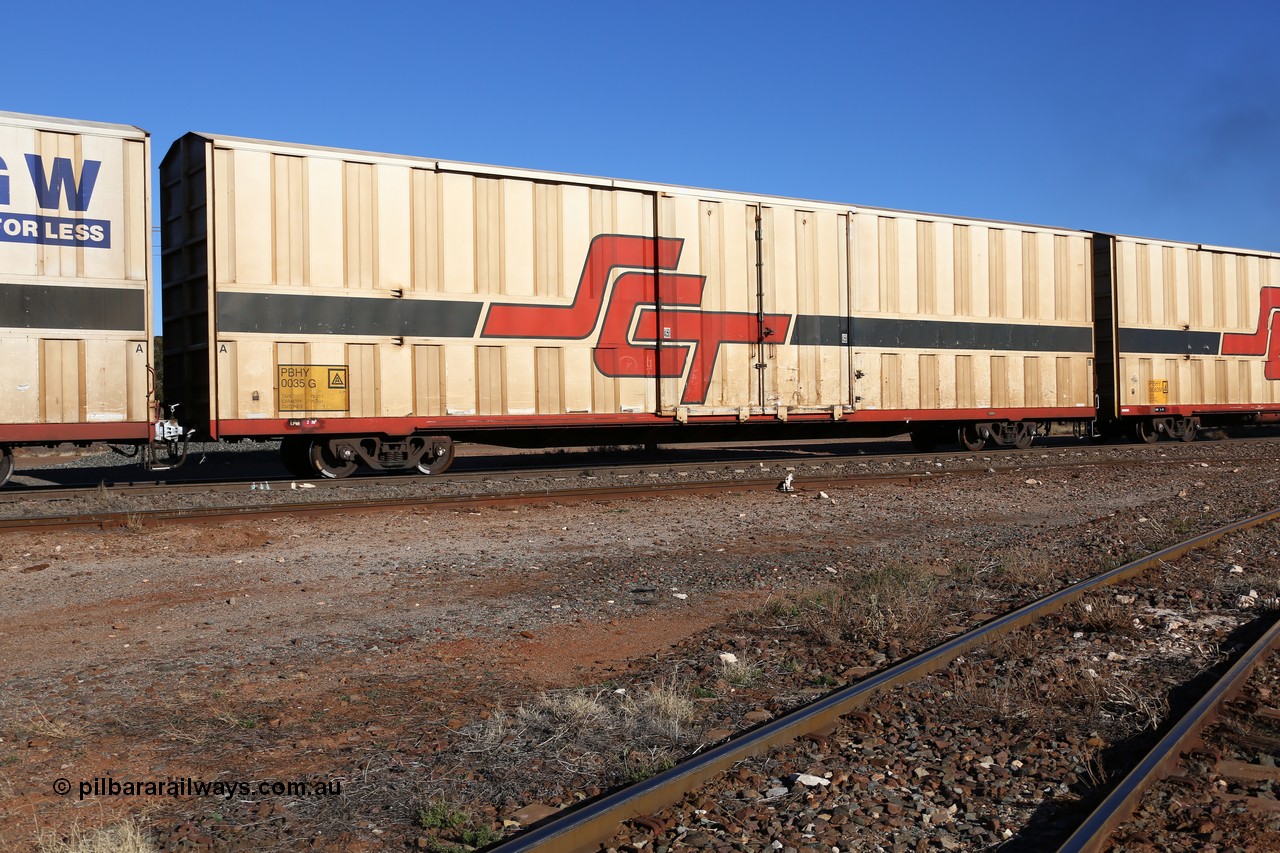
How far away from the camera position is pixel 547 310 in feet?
46.7

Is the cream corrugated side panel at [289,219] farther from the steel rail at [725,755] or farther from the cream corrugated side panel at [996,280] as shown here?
the cream corrugated side panel at [996,280]

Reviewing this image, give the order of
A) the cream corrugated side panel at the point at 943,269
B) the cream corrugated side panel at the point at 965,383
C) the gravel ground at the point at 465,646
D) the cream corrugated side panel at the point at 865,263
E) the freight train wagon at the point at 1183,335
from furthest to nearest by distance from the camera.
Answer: the freight train wagon at the point at 1183,335
the cream corrugated side panel at the point at 965,383
the cream corrugated side panel at the point at 943,269
the cream corrugated side panel at the point at 865,263
the gravel ground at the point at 465,646

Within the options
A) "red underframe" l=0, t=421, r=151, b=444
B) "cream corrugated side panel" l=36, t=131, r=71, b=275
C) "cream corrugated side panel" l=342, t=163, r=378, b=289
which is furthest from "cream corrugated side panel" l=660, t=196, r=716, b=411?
"cream corrugated side panel" l=36, t=131, r=71, b=275

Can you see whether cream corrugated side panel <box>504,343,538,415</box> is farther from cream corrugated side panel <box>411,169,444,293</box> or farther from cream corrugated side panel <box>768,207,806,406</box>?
cream corrugated side panel <box>768,207,806,406</box>

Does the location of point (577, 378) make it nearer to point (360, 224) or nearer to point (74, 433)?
point (360, 224)

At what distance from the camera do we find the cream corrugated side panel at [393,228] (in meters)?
13.1

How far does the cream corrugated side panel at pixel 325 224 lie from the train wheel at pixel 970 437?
1202 cm

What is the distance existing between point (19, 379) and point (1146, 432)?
833 inches

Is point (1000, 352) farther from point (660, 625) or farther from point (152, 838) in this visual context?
point (152, 838)

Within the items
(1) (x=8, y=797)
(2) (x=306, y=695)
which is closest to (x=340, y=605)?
(2) (x=306, y=695)

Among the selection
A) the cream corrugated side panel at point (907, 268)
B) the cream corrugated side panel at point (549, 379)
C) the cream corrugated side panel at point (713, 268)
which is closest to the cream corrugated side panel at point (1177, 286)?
the cream corrugated side panel at point (907, 268)

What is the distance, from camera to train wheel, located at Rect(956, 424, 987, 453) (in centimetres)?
1909

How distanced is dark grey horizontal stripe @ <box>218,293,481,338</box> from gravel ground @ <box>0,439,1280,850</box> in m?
3.26

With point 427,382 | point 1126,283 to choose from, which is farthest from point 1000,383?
point 427,382
